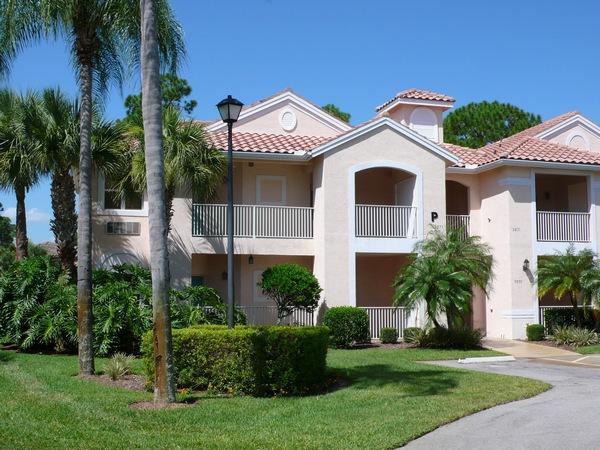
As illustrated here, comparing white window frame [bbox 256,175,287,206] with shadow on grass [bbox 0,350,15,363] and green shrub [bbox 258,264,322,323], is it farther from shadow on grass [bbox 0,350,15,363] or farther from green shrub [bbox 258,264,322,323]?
shadow on grass [bbox 0,350,15,363]

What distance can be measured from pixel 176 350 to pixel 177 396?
109cm

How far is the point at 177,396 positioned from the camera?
39.1ft

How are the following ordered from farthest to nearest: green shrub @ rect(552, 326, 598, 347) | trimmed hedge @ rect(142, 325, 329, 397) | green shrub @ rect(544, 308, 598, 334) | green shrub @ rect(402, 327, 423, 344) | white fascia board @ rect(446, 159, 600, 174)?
white fascia board @ rect(446, 159, 600, 174) < green shrub @ rect(544, 308, 598, 334) < green shrub @ rect(552, 326, 598, 347) < green shrub @ rect(402, 327, 423, 344) < trimmed hedge @ rect(142, 325, 329, 397)

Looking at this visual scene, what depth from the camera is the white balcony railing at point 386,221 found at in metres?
23.3

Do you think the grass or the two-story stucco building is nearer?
the grass

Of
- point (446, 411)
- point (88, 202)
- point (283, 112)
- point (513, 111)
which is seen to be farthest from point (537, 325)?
point (513, 111)

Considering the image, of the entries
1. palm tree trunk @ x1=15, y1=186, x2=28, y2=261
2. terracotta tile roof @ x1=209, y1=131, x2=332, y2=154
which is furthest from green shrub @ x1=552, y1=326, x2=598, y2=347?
palm tree trunk @ x1=15, y1=186, x2=28, y2=261

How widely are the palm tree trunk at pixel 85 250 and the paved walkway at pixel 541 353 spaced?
11.5 m

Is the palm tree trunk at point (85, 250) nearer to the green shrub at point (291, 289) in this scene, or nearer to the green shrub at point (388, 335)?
the green shrub at point (291, 289)

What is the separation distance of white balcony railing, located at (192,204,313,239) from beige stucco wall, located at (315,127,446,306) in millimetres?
588

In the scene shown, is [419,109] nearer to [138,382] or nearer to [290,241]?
[290,241]

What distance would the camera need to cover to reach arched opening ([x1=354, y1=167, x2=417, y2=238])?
23.4 metres

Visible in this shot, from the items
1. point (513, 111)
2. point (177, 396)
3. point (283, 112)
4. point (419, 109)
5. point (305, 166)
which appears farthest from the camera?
point (513, 111)

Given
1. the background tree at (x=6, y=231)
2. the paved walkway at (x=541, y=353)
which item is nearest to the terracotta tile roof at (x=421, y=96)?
the paved walkway at (x=541, y=353)
